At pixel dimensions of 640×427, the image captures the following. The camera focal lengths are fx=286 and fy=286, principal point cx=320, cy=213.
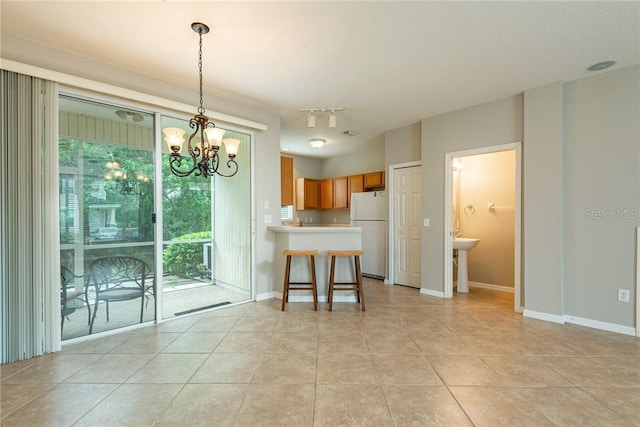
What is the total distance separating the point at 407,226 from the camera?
16.1 feet

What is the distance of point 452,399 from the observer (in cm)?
184

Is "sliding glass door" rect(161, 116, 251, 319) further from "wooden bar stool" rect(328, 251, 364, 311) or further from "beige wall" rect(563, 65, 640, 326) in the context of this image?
"beige wall" rect(563, 65, 640, 326)

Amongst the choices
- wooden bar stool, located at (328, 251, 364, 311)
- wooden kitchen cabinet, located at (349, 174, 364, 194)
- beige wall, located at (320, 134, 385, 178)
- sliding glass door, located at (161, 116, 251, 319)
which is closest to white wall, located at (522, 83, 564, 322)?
wooden bar stool, located at (328, 251, 364, 311)

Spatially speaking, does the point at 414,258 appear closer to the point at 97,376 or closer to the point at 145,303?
the point at 145,303

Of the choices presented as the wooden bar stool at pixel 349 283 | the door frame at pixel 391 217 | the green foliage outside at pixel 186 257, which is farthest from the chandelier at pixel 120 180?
the door frame at pixel 391 217

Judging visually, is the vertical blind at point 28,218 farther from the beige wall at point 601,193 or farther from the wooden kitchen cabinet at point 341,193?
the beige wall at point 601,193

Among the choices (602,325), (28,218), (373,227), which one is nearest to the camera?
(28,218)

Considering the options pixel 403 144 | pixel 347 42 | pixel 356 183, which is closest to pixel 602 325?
pixel 403 144

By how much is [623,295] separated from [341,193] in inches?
182

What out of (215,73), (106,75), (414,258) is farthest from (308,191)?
(106,75)

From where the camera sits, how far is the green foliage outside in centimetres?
332

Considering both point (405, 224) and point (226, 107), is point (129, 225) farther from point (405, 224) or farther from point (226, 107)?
point (405, 224)

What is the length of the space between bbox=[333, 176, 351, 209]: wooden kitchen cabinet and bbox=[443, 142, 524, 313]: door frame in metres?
2.51

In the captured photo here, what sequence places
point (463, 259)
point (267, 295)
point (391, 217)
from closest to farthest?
point (267, 295) < point (463, 259) < point (391, 217)
